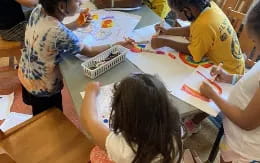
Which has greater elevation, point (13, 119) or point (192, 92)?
point (192, 92)

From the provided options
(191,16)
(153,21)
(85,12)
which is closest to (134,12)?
(153,21)

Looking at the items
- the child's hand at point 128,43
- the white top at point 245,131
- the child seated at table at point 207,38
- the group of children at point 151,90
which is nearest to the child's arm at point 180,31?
the group of children at point 151,90

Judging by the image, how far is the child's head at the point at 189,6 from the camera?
52.8 inches

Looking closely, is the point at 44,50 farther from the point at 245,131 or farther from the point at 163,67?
the point at 245,131

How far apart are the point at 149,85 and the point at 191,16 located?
64 centimetres

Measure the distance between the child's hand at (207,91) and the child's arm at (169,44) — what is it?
25 centimetres

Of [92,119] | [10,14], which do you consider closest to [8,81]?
[10,14]

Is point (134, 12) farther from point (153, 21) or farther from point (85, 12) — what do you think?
point (85, 12)

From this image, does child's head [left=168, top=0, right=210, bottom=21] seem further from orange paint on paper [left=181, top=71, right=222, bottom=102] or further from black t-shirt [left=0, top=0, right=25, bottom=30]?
black t-shirt [left=0, top=0, right=25, bottom=30]

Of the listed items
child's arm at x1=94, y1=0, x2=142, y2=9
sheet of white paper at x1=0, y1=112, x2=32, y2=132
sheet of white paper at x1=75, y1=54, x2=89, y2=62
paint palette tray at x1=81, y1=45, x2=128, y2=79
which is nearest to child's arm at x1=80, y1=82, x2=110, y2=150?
paint palette tray at x1=81, y1=45, x2=128, y2=79

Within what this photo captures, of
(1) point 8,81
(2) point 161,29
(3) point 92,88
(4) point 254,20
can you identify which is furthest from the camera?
(1) point 8,81

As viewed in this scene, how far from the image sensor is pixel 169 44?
1.41 meters

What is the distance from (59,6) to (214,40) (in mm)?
662

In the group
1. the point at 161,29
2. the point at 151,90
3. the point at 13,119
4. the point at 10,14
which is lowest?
the point at 13,119
